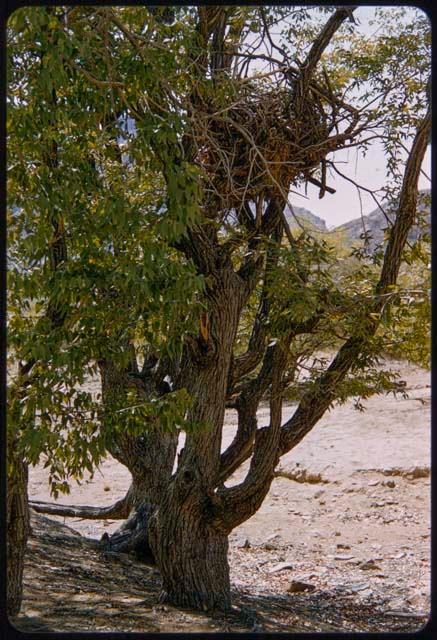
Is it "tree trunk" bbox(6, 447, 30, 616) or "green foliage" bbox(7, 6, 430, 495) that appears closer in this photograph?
"green foliage" bbox(7, 6, 430, 495)

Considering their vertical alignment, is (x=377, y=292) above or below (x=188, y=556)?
above

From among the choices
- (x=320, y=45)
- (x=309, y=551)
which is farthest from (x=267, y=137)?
(x=309, y=551)

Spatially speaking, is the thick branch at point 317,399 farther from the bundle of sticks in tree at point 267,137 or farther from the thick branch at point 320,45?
the thick branch at point 320,45

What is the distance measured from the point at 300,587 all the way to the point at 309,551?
80 centimetres

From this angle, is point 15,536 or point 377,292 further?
point 377,292

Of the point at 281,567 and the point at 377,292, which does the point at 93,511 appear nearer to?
the point at 281,567

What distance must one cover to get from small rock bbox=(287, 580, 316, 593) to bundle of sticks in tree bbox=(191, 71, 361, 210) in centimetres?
197

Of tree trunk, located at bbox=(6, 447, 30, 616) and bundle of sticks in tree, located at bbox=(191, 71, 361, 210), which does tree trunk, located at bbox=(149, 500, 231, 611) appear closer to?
tree trunk, located at bbox=(6, 447, 30, 616)

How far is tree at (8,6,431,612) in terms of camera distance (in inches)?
70.0

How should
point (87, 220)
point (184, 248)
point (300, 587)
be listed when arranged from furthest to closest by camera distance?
point (300, 587)
point (184, 248)
point (87, 220)

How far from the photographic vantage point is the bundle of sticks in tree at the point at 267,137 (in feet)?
9.00

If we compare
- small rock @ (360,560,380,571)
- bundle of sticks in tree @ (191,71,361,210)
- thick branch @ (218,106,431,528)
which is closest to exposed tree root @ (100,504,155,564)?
thick branch @ (218,106,431,528)

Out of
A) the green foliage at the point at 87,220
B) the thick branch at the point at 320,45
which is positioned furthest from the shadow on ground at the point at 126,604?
the thick branch at the point at 320,45

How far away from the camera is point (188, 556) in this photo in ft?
9.71
